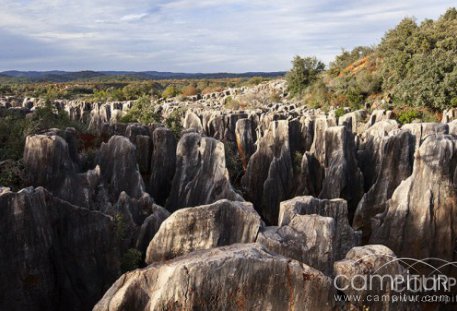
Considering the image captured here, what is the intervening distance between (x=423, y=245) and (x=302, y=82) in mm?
47231

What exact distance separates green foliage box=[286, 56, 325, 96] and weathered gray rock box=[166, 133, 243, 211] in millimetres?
42167

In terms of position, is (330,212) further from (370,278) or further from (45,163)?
(45,163)

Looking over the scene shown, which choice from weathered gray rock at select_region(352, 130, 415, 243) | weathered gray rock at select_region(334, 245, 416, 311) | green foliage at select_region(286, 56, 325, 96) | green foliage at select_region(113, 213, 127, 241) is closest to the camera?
weathered gray rock at select_region(334, 245, 416, 311)

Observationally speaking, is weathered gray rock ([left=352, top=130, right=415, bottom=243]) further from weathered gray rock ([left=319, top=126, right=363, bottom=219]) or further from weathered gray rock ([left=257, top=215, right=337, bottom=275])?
weathered gray rock ([left=257, top=215, right=337, bottom=275])

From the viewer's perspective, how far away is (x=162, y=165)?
17875 mm

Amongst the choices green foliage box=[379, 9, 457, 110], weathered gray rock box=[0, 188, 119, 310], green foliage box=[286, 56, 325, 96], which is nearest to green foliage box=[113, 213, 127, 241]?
weathered gray rock box=[0, 188, 119, 310]

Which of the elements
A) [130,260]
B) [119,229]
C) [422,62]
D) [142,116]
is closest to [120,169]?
[119,229]

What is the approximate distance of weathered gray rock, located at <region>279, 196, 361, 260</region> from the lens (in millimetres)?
10117

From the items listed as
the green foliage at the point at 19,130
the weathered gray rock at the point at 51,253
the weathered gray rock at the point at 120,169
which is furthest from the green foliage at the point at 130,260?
the green foliage at the point at 19,130

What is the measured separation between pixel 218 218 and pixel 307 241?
1.77 meters

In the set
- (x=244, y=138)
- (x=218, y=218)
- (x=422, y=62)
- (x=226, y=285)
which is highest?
(x=422, y=62)

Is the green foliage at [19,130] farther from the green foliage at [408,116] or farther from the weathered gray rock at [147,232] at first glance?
the green foliage at [408,116]

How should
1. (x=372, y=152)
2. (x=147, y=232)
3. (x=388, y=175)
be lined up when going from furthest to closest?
1. (x=372, y=152)
2. (x=388, y=175)
3. (x=147, y=232)

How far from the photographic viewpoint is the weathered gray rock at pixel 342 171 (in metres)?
18.5
